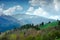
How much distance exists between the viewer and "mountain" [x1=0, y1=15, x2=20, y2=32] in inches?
229

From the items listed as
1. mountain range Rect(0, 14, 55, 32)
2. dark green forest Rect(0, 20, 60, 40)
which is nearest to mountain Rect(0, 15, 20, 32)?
mountain range Rect(0, 14, 55, 32)

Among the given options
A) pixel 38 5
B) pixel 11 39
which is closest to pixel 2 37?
pixel 11 39

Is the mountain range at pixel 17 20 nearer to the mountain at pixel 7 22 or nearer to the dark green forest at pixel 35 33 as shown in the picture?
the mountain at pixel 7 22

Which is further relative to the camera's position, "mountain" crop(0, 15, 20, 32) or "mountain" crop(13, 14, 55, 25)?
"mountain" crop(13, 14, 55, 25)

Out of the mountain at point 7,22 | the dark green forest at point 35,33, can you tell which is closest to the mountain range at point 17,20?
the mountain at point 7,22

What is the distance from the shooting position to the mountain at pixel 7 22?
19.1ft

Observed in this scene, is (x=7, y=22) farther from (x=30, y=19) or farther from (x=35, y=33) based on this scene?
(x=35, y=33)

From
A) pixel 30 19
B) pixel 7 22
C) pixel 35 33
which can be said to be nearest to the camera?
pixel 35 33

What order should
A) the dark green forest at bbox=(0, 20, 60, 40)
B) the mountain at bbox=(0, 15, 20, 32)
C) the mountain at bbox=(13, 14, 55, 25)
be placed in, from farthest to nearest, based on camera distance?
the mountain at bbox=(13, 14, 55, 25), the mountain at bbox=(0, 15, 20, 32), the dark green forest at bbox=(0, 20, 60, 40)

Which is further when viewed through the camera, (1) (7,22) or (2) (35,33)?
(1) (7,22)

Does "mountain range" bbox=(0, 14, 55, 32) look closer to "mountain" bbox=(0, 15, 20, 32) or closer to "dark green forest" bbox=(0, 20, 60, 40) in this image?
"mountain" bbox=(0, 15, 20, 32)

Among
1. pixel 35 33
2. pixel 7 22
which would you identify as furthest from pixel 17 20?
pixel 35 33

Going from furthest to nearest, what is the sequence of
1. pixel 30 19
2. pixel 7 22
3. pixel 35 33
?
pixel 30 19
pixel 7 22
pixel 35 33

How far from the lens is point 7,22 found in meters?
5.91
